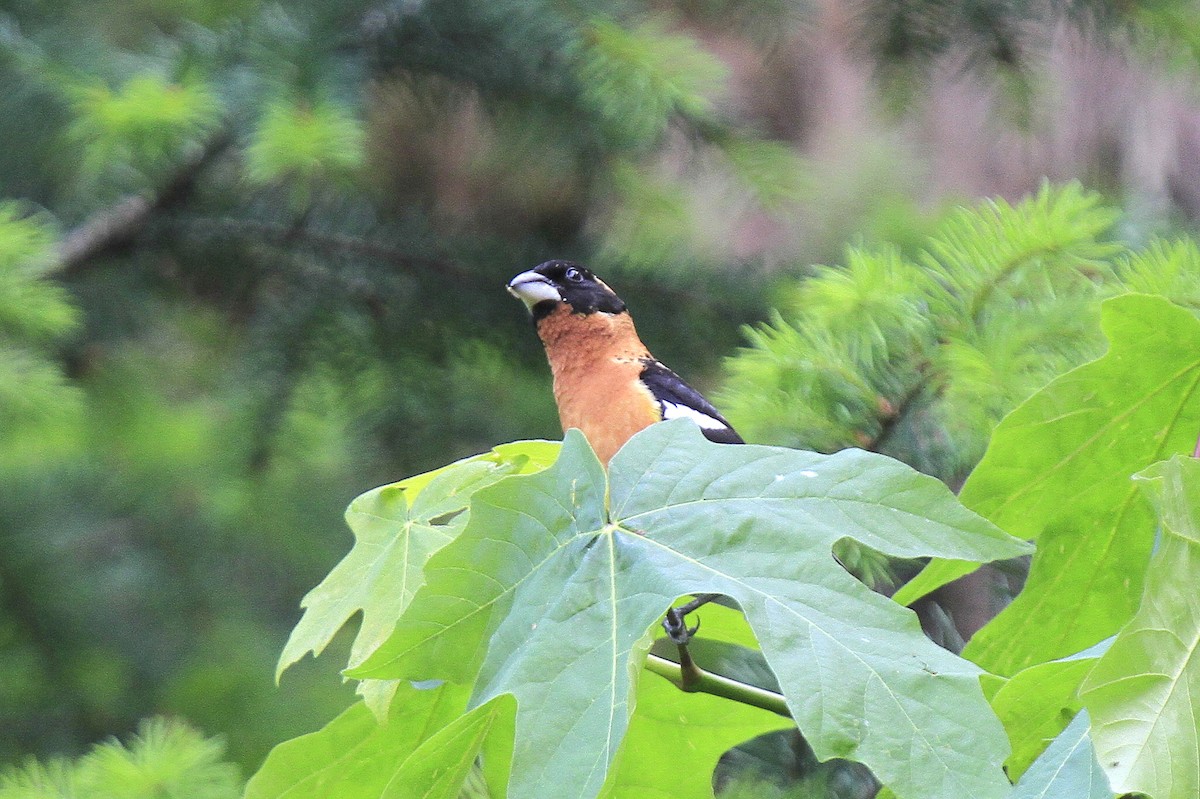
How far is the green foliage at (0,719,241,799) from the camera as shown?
1256mm

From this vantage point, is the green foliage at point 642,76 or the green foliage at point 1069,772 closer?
the green foliage at point 1069,772

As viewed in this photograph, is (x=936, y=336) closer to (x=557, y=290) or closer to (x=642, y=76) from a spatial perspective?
(x=557, y=290)

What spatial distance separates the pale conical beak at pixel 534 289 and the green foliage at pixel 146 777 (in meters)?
0.82

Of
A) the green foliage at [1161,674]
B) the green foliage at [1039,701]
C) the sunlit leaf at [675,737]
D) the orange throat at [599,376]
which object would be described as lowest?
the orange throat at [599,376]

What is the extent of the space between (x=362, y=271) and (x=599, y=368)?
2.49ft

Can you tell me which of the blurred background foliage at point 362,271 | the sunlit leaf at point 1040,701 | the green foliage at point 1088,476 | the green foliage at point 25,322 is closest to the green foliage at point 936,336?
the blurred background foliage at point 362,271

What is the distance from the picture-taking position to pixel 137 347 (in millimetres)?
2930

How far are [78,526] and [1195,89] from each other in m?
2.45

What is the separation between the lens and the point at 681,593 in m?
0.69

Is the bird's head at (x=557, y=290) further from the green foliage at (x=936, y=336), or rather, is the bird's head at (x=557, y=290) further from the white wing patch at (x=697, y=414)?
the green foliage at (x=936, y=336)

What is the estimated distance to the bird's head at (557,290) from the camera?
6.08 feet

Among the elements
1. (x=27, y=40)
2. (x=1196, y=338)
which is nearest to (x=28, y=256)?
(x=27, y=40)

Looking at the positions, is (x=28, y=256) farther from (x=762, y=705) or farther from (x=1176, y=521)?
(x=1176, y=521)

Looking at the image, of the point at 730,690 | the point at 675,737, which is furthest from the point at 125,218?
the point at 730,690
